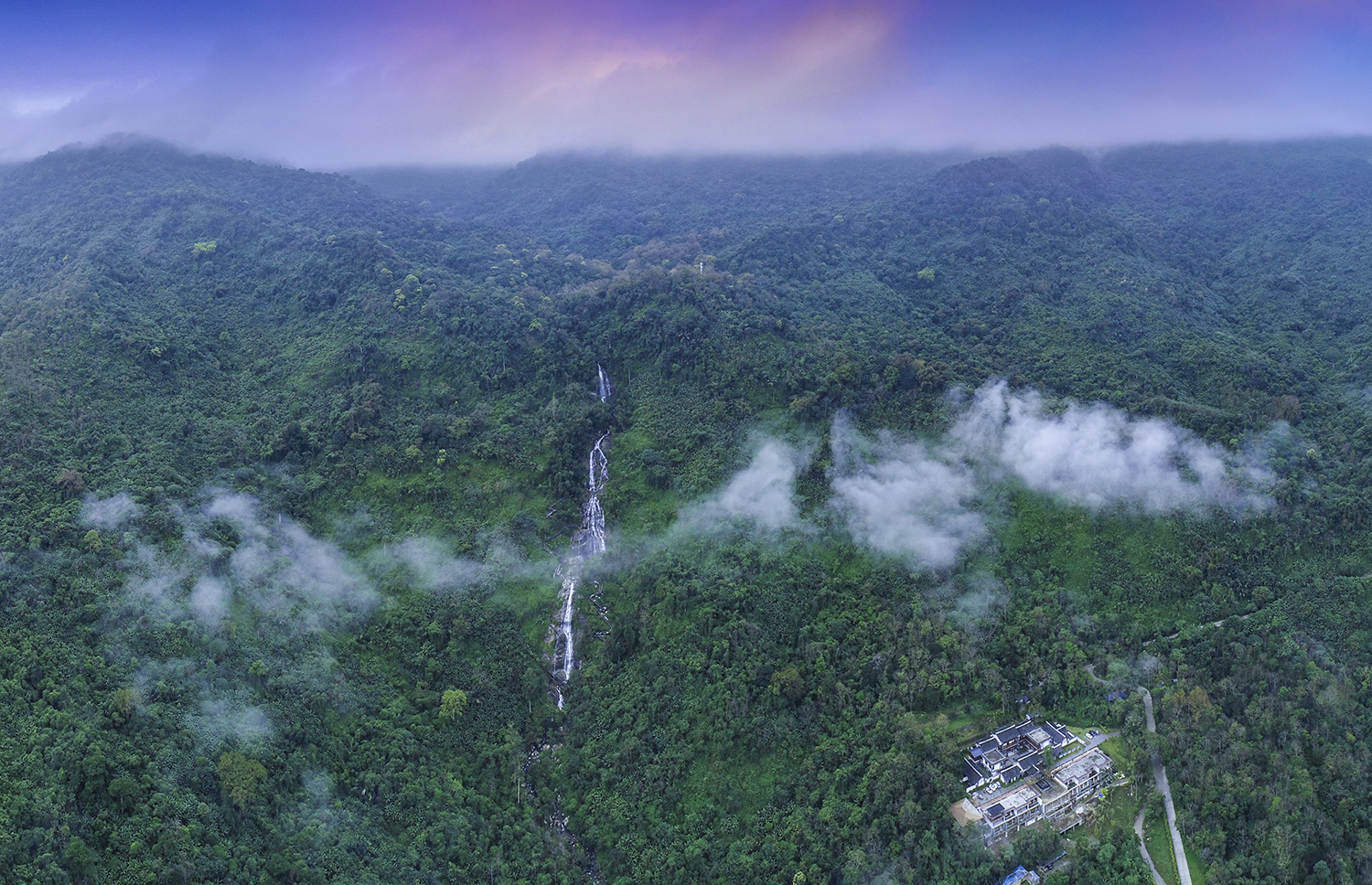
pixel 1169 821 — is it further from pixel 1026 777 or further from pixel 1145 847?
pixel 1026 777

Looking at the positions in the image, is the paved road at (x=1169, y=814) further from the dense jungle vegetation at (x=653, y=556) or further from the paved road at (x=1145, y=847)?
the dense jungle vegetation at (x=653, y=556)

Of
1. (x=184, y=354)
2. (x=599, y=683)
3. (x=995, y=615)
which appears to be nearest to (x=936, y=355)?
(x=995, y=615)

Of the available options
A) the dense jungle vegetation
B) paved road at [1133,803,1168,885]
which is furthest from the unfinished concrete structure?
paved road at [1133,803,1168,885]

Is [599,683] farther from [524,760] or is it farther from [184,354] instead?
[184,354]

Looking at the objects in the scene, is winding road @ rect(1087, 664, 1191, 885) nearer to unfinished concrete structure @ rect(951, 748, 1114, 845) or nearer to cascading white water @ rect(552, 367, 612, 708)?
unfinished concrete structure @ rect(951, 748, 1114, 845)

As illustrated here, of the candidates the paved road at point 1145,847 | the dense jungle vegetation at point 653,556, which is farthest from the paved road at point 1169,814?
the dense jungle vegetation at point 653,556

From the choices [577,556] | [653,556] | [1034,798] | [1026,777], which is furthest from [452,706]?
[1034,798]
